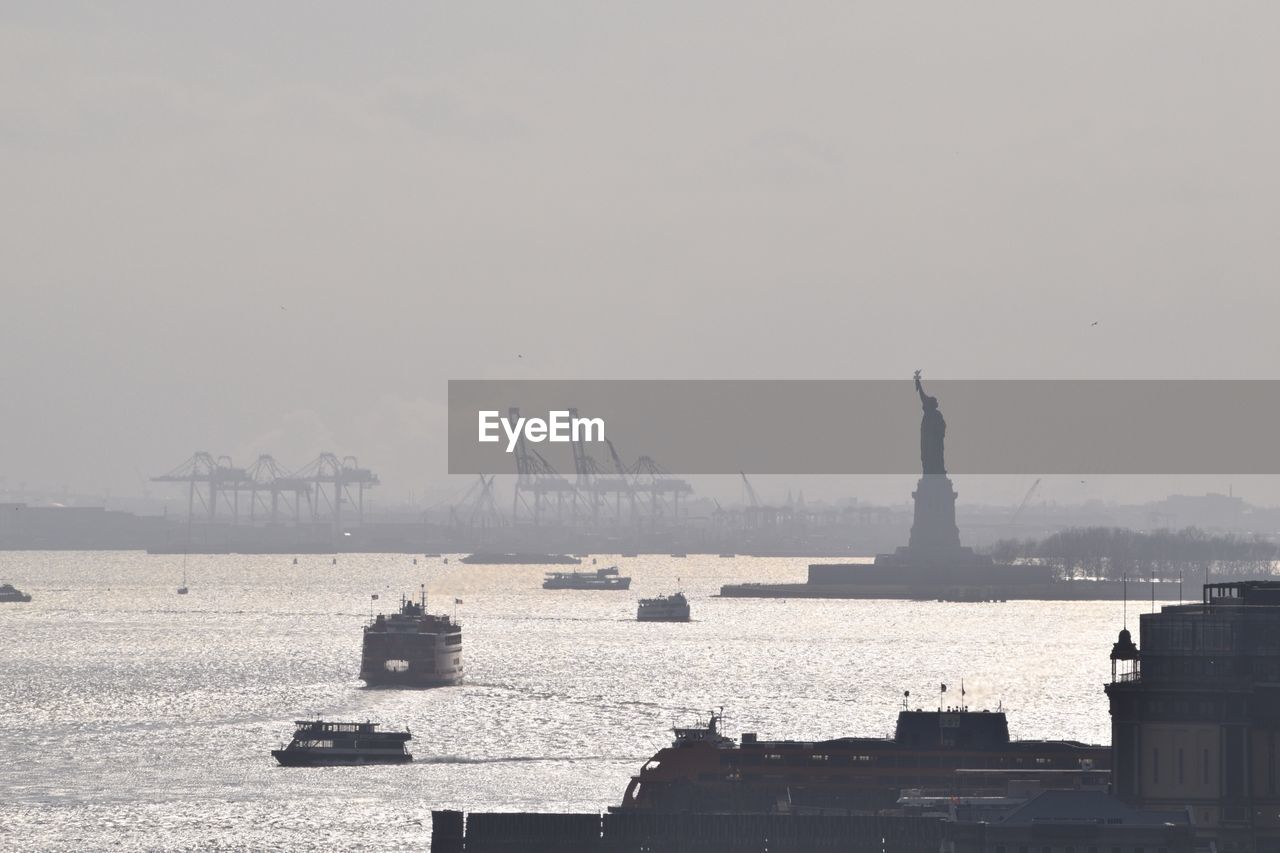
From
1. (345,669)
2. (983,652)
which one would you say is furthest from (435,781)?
(983,652)

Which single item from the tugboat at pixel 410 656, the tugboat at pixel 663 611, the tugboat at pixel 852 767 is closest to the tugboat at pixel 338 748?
the tugboat at pixel 852 767

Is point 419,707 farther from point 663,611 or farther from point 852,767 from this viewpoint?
point 663,611

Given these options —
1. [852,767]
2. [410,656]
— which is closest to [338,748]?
[852,767]

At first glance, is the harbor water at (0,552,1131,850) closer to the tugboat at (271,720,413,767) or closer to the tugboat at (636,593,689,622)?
the tugboat at (271,720,413,767)

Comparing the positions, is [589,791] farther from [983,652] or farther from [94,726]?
[983,652]

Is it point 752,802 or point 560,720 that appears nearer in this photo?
point 752,802

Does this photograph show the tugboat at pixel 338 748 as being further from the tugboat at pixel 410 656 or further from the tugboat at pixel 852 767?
the tugboat at pixel 410 656
